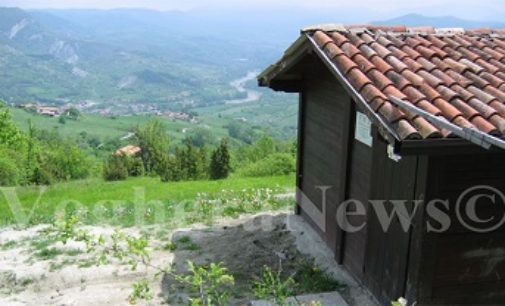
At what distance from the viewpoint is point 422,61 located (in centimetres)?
574

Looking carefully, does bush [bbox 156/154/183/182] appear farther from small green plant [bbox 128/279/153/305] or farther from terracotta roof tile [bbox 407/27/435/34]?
small green plant [bbox 128/279/153/305]

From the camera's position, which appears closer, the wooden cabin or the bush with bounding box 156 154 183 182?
the wooden cabin

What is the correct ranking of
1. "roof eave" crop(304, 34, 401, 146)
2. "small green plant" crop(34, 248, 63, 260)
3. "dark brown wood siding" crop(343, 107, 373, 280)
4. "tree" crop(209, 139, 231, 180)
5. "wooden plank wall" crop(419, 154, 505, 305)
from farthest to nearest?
"tree" crop(209, 139, 231, 180) < "small green plant" crop(34, 248, 63, 260) < "dark brown wood siding" crop(343, 107, 373, 280) < "wooden plank wall" crop(419, 154, 505, 305) < "roof eave" crop(304, 34, 401, 146)

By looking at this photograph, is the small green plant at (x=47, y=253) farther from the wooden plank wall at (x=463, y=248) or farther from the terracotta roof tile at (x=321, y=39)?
the wooden plank wall at (x=463, y=248)

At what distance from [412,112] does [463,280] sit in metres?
2.36

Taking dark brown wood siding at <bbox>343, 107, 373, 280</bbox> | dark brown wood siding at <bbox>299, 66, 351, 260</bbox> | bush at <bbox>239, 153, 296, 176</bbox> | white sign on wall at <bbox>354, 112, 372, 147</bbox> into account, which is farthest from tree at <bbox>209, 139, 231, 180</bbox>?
white sign on wall at <bbox>354, 112, 372, 147</bbox>

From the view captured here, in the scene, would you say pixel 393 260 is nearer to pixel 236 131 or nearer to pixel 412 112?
pixel 412 112

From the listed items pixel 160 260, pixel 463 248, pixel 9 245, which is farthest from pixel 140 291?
pixel 9 245

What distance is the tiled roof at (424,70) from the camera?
4.48 metres

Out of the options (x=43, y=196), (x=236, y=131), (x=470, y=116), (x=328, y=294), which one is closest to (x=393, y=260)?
(x=328, y=294)

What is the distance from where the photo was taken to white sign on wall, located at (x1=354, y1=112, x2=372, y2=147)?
6.34m
